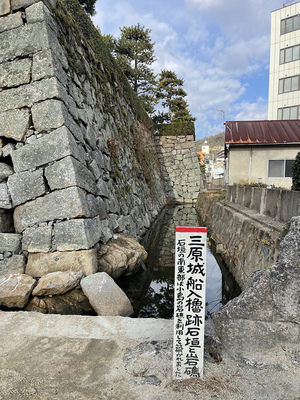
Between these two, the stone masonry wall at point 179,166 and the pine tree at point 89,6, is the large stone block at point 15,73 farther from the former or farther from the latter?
the stone masonry wall at point 179,166

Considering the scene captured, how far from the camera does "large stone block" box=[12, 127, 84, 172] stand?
4734mm

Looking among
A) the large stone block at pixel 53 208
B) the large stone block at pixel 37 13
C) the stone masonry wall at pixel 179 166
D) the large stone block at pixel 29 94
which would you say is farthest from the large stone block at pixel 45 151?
the stone masonry wall at pixel 179 166

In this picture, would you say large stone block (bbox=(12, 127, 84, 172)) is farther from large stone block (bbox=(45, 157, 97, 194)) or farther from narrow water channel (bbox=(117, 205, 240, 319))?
narrow water channel (bbox=(117, 205, 240, 319))

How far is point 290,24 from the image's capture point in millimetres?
23406

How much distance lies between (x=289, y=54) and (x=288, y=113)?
5.43m

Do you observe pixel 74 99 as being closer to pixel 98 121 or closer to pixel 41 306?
pixel 98 121

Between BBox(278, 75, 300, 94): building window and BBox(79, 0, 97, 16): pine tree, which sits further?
BBox(278, 75, 300, 94): building window

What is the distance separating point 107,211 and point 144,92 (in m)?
20.9

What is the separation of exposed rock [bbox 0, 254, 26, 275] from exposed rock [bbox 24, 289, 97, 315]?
33.0 inches

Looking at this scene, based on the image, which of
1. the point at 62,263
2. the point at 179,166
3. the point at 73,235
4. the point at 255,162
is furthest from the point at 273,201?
the point at 179,166

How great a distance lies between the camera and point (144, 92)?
24.2 m

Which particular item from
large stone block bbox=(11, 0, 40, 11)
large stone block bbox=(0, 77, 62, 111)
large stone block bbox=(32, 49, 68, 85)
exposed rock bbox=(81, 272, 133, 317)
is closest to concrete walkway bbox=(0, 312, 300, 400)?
exposed rock bbox=(81, 272, 133, 317)

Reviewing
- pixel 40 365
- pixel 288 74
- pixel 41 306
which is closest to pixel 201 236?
pixel 40 365

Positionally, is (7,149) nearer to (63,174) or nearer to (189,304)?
(63,174)
